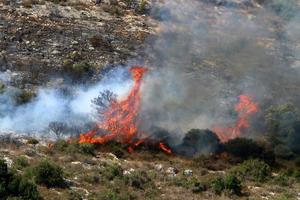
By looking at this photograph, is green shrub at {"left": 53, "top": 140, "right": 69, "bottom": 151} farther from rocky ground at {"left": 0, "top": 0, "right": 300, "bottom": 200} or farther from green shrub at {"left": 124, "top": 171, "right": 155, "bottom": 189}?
green shrub at {"left": 124, "top": 171, "right": 155, "bottom": 189}

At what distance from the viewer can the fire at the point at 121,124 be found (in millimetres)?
34188

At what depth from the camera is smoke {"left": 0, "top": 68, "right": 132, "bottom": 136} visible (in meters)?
34.3

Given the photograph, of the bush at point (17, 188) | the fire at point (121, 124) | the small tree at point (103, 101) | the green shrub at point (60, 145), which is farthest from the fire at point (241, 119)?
the bush at point (17, 188)

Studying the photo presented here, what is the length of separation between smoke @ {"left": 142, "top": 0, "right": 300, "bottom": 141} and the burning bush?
3.96 ft

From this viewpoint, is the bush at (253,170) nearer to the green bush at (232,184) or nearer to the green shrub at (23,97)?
the green bush at (232,184)

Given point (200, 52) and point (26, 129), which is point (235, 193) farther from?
point (200, 52)

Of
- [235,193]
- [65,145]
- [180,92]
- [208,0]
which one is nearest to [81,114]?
[65,145]

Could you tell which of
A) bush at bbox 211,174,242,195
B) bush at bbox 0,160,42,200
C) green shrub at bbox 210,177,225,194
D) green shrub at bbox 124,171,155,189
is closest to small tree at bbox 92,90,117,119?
green shrub at bbox 124,171,155,189

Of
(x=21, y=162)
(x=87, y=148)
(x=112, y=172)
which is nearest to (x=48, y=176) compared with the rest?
(x=21, y=162)

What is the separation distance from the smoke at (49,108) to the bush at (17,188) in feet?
36.3

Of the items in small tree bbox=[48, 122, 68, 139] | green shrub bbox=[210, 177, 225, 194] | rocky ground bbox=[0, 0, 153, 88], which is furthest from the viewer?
rocky ground bbox=[0, 0, 153, 88]

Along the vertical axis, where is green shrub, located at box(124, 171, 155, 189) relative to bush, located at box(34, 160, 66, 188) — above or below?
below

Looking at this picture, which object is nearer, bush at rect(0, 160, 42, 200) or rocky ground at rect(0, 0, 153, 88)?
bush at rect(0, 160, 42, 200)

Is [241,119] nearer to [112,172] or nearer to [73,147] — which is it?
[73,147]
